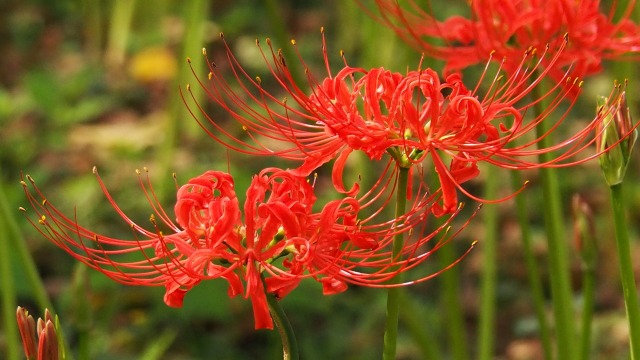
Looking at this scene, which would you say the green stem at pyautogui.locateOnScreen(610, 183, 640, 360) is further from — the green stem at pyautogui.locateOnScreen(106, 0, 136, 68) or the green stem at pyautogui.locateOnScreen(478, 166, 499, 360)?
the green stem at pyautogui.locateOnScreen(106, 0, 136, 68)

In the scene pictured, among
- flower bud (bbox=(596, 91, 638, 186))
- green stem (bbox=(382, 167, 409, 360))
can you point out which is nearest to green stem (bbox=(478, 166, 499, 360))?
flower bud (bbox=(596, 91, 638, 186))

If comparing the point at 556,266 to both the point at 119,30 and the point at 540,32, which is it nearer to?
the point at 540,32

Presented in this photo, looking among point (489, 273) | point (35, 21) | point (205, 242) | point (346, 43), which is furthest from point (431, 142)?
point (35, 21)

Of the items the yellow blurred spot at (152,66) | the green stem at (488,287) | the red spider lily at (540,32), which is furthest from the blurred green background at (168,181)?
the red spider lily at (540,32)

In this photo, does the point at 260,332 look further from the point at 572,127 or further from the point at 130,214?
the point at 572,127

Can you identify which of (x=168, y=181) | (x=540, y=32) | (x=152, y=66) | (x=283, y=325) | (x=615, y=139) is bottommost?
(x=283, y=325)

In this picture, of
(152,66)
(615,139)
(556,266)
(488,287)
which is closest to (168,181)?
(488,287)
